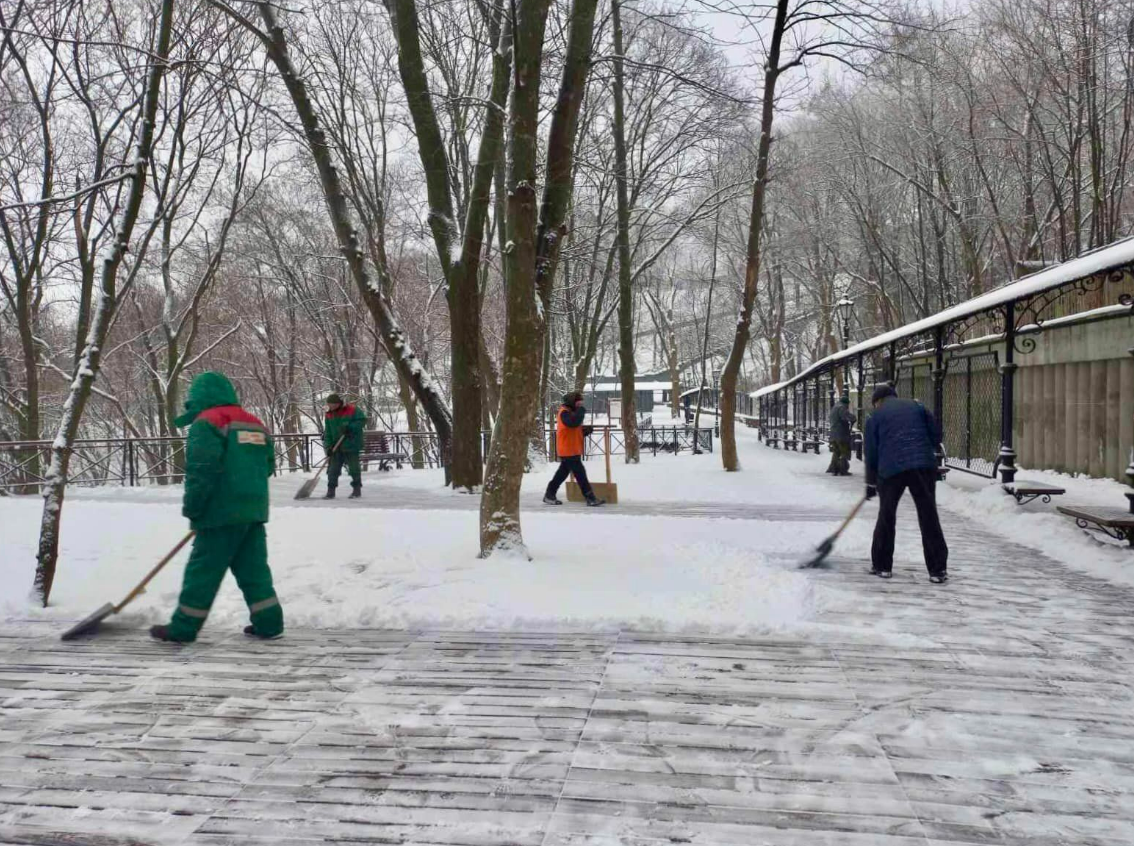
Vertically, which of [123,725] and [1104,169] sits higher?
[1104,169]

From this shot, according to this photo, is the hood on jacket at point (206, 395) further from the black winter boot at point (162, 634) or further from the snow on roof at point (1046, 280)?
the snow on roof at point (1046, 280)

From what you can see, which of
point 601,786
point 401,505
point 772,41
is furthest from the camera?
point 772,41

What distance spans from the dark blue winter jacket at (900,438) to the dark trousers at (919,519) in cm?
8

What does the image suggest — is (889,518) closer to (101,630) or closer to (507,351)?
(507,351)

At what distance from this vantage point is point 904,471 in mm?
6613

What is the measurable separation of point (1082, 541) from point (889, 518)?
280 cm

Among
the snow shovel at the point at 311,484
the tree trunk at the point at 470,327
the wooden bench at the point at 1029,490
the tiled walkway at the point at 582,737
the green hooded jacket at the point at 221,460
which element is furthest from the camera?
the snow shovel at the point at 311,484

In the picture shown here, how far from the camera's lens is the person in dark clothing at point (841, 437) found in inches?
636

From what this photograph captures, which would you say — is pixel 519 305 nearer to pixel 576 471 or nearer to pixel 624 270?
pixel 576 471

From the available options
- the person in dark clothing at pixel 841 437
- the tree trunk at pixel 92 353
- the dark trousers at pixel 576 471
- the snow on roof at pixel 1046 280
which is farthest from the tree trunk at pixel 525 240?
the person in dark clothing at pixel 841 437

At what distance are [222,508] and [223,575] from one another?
1.45ft

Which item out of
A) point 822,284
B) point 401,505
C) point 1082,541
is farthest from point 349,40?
point 822,284

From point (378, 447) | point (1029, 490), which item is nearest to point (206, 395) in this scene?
point (1029, 490)

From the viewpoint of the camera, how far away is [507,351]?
6703mm
